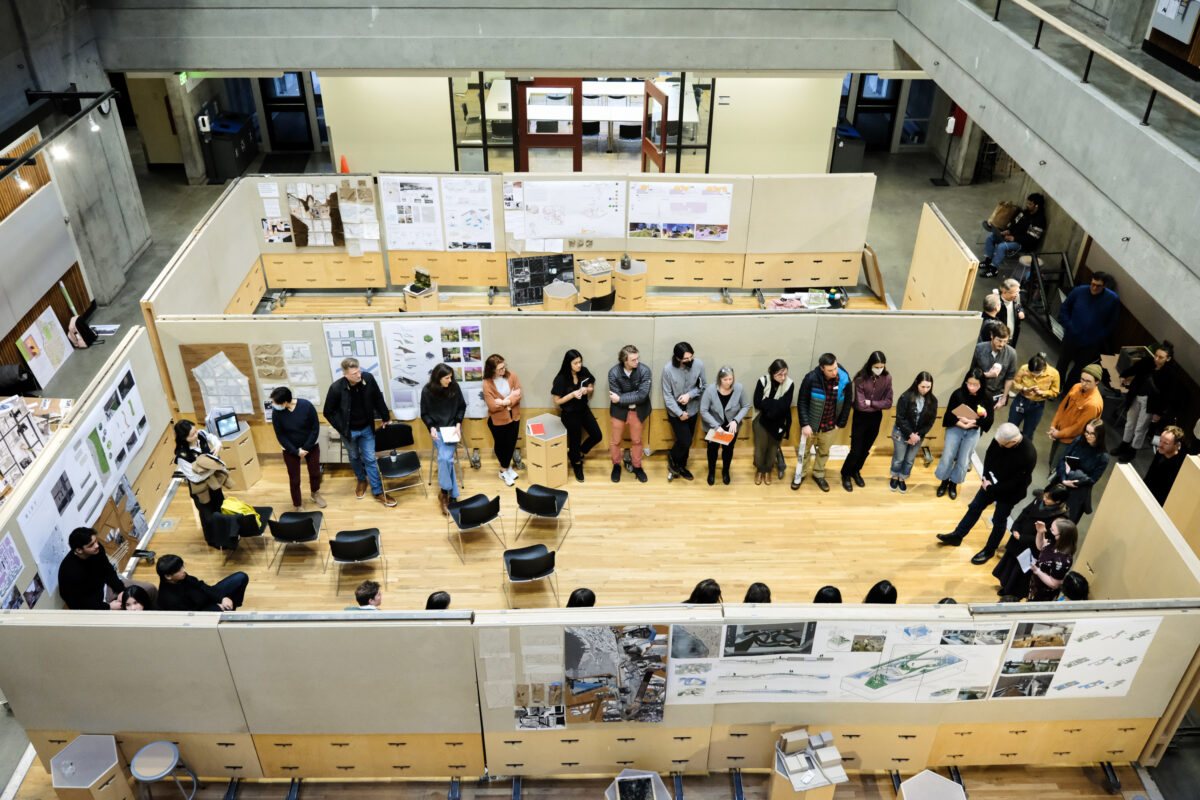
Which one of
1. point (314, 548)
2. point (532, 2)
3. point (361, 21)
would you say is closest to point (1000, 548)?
point (314, 548)

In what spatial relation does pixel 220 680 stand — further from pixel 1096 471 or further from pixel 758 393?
pixel 1096 471

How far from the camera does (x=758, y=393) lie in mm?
8812

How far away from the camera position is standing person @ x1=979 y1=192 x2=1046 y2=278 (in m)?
12.2

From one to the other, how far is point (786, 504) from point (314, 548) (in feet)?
14.4

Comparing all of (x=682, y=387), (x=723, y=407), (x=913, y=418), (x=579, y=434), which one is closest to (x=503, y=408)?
(x=579, y=434)

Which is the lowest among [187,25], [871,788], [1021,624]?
[871,788]

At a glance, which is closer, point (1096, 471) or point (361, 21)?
point (1096, 471)

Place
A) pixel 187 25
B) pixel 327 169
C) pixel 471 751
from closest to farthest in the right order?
pixel 471 751 → pixel 187 25 → pixel 327 169

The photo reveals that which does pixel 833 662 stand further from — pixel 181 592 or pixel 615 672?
pixel 181 592

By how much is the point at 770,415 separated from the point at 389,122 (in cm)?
855

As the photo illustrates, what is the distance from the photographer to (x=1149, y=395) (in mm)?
8617

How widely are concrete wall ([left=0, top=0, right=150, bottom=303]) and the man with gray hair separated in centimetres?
1050

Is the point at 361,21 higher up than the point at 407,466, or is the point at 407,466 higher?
the point at 361,21

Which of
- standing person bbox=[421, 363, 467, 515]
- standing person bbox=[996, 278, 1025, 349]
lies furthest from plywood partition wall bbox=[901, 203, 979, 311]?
standing person bbox=[421, 363, 467, 515]
